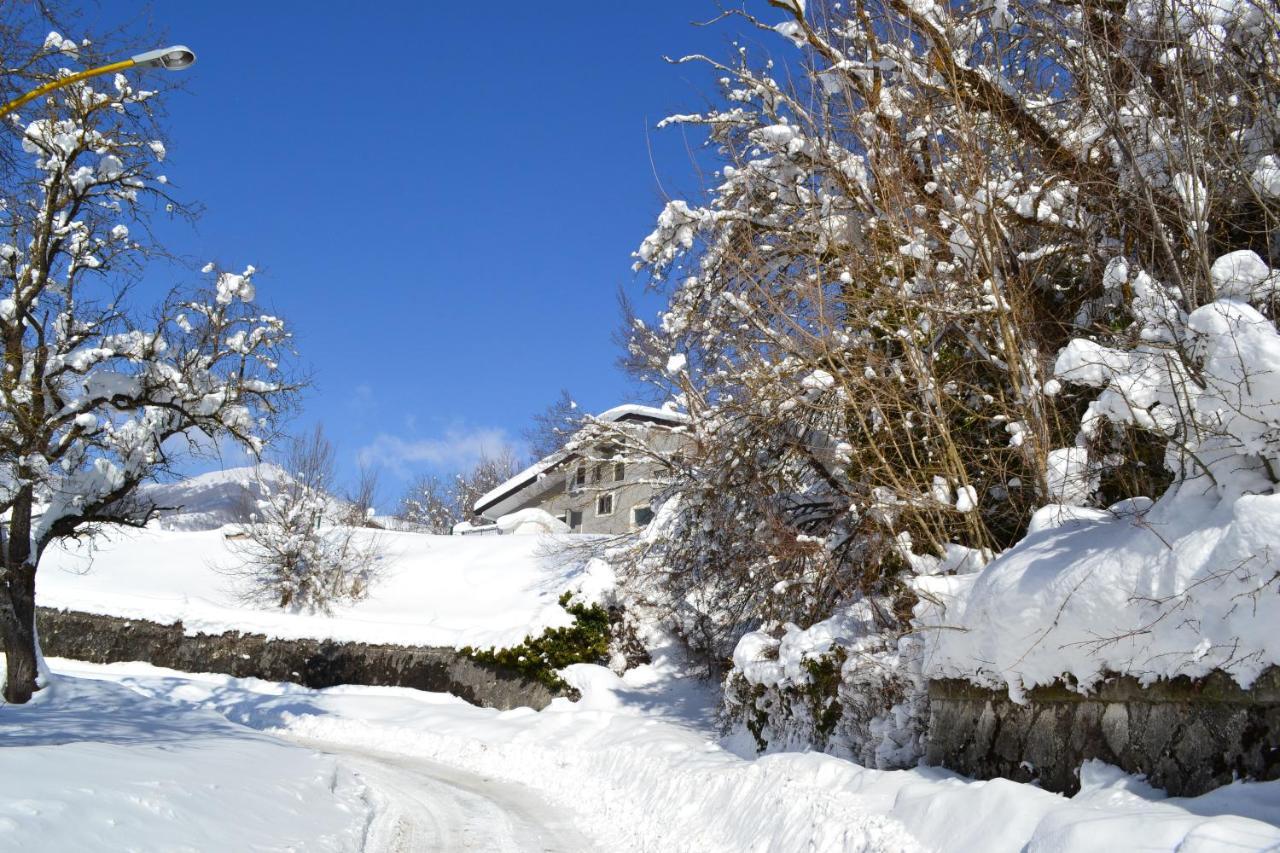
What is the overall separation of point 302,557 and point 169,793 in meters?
22.1

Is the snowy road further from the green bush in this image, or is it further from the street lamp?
the street lamp

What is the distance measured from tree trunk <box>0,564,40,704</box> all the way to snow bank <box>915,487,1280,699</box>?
14738 millimetres

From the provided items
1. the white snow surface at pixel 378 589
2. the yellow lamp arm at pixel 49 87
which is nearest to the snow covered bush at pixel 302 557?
the white snow surface at pixel 378 589

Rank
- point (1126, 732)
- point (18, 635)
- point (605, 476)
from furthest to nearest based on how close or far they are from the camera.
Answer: point (605, 476) < point (18, 635) < point (1126, 732)

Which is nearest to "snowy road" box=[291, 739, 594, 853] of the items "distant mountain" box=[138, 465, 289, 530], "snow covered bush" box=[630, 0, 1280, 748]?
"snow covered bush" box=[630, 0, 1280, 748]

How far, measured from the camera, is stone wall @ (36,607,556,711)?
60.3 feet

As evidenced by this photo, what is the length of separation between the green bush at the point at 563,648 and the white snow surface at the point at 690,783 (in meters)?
0.46

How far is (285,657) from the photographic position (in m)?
21.7

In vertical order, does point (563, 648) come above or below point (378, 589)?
below

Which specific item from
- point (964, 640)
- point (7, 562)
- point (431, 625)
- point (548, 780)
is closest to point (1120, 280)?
point (964, 640)

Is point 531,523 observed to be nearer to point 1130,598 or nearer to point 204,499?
point 1130,598

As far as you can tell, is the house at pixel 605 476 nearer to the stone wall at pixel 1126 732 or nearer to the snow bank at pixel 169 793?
the snow bank at pixel 169 793

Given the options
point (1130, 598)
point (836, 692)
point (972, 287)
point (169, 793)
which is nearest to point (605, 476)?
point (836, 692)

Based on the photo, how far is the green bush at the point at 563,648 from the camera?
56.3 ft
